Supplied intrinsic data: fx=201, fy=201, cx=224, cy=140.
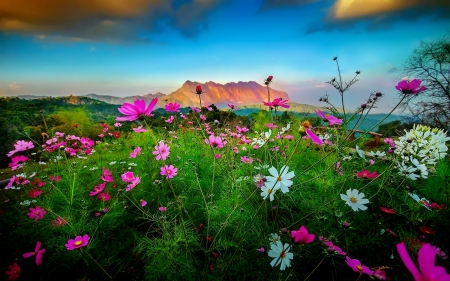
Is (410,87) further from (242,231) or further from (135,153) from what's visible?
(135,153)

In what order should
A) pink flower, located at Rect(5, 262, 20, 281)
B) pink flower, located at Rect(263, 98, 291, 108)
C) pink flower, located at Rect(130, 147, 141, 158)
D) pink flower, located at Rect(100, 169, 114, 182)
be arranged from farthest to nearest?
pink flower, located at Rect(130, 147, 141, 158)
pink flower, located at Rect(100, 169, 114, 182)
pink flower, located at Rect(263, 98, 291, 108)
pink flower, located at Rect(5, 262, 20, 281)

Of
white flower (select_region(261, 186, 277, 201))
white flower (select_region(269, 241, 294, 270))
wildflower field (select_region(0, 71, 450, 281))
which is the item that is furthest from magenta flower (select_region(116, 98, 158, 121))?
white flower (select_region(269, 241, 294, 270))

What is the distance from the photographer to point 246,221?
127cm

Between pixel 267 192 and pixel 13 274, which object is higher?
pixel 267 192

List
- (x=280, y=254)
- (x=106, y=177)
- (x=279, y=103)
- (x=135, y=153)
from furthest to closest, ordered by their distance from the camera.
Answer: (x=135, y=153) < (x=106, y=177) < (x=279, y=103) < (x=280, y=254)

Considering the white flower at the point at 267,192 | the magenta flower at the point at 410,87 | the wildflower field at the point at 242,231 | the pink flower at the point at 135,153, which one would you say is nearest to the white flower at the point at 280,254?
the wildflower field at the point at 242,231

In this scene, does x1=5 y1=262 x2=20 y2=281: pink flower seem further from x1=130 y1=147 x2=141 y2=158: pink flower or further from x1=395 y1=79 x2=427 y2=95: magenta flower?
x1=395 y1=79 x2=427 y2=95: magenta flower

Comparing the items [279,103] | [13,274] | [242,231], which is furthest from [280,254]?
[13,274]

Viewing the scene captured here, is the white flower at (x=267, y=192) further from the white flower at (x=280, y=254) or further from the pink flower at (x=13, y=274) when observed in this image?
the pink flower at (x=13, y=274)

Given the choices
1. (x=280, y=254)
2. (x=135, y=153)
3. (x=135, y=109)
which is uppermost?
(x=135, y=109)

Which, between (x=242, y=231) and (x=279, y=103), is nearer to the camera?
(x=279, y=103)

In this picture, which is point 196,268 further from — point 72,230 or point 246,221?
point 72,230

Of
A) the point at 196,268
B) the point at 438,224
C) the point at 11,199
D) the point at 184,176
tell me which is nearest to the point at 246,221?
the point at 196,268

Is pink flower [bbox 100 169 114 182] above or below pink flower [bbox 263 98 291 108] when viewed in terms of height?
below
